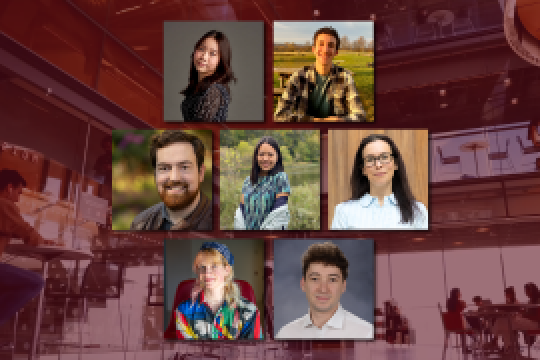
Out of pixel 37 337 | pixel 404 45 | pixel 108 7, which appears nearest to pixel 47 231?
pixel 37 337

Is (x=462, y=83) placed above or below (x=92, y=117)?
above

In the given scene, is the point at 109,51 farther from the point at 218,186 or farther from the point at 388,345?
the point at 388,345

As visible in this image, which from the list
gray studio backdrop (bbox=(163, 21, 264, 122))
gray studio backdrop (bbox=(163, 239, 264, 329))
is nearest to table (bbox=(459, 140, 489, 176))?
gray studio backdrop (bbox=(163, 21, 264, 122))

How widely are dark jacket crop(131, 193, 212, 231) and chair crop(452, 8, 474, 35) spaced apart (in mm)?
1898

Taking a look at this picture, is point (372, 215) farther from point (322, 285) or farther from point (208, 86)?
point (208, 86)

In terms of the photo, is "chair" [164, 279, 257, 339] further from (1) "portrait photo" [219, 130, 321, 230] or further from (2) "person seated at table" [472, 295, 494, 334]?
(2) "person seated at table" [472, 295, 494, 334]

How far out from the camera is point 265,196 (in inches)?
110

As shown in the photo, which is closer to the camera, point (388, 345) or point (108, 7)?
point (388, 345)

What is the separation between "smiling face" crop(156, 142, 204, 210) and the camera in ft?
9.21

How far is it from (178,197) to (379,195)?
1236mm

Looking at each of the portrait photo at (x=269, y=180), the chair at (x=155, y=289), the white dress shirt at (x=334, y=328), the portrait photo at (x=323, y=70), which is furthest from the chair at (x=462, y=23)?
the chair at (x=155, y=289)

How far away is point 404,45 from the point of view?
114 inches

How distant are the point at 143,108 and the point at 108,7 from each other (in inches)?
27.8

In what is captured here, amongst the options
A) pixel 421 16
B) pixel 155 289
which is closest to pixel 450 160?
pixel 421 16
